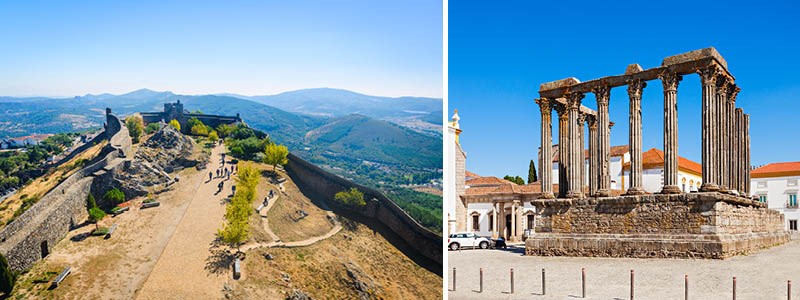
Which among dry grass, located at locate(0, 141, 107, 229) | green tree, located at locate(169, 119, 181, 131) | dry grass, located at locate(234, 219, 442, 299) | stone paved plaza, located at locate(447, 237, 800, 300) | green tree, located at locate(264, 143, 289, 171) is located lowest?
dry grass, located at locate(234, 219, 442, 299)

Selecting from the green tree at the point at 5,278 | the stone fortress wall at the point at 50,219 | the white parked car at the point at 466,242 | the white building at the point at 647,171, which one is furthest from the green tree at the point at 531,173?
the green tree at the point at 5,278

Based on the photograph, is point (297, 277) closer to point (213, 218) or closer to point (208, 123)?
point (213, 218)

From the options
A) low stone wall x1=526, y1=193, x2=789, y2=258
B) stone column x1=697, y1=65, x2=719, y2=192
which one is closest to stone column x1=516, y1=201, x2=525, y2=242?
low stone wall x1=526, y1=193, x2=789, y2=258

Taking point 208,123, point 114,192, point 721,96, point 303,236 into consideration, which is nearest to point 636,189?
point 721,96

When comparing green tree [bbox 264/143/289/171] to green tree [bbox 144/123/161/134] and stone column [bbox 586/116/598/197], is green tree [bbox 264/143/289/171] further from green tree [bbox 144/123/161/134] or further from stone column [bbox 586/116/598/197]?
stone column [bbox 586/116/598/197]

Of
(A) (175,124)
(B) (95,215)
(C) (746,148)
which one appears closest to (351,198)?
(A) (175,124)

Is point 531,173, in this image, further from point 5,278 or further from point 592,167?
point 5,278
